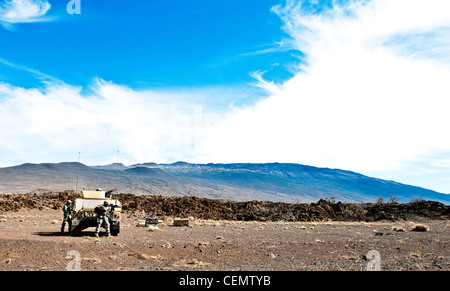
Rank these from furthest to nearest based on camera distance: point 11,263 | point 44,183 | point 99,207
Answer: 1. point 44,183
2. point 99,207
3. point 11,263

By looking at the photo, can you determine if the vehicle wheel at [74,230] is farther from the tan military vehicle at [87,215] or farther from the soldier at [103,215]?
the soldier at [103,215]

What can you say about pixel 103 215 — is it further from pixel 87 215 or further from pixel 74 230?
pixel 74 230

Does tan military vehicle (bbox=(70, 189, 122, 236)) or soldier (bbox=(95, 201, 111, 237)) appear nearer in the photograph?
soldier (bbox=(95, 201, 111, 237))

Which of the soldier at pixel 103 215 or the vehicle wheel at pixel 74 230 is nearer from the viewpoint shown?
the soldier at pixel 103 215

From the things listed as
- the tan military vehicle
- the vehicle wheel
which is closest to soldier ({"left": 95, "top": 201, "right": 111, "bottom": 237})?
the tan military vehicle

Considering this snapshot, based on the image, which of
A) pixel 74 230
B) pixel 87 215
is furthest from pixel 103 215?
pixel 74 230

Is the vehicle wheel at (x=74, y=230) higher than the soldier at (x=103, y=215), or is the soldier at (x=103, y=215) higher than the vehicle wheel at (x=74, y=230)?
the soldier at (x=103, y=215)

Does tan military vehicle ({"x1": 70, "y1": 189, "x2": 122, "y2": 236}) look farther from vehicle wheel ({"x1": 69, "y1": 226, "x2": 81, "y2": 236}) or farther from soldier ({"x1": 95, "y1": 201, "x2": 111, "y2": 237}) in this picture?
soldier ({"x1": 95, "y1": 201, "x2": 111, "y2": 237})

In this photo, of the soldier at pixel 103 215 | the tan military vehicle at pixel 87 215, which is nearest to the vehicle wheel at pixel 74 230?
the tan military vehicle at pixel 87 215
